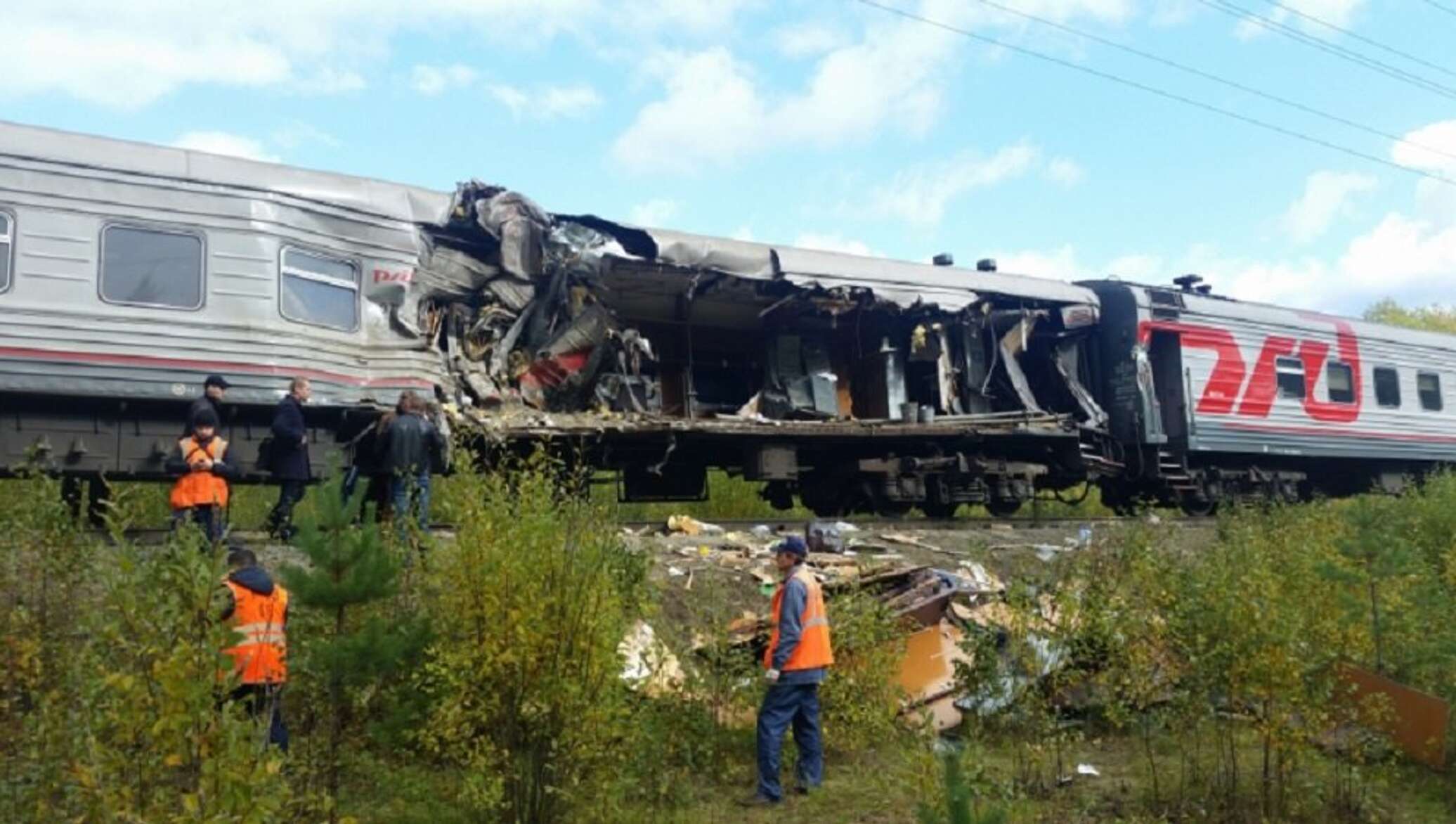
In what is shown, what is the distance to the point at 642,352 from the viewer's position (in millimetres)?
12086

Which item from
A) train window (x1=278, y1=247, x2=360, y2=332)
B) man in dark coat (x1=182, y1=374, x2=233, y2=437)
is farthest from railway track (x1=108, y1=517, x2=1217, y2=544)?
train window (x1=278, y1=247, x2=360, y2=332)

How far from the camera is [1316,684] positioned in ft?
18.3

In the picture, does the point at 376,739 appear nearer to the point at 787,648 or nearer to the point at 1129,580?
the point at 787,648

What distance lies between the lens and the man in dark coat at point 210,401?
781 cm

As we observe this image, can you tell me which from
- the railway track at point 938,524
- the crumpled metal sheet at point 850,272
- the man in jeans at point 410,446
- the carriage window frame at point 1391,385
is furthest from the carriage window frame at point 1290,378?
the man in jeans at point 410,446

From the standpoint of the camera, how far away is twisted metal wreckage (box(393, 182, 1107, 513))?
1096 centimetres

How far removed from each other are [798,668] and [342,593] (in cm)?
227

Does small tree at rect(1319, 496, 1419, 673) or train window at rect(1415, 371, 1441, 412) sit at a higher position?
train window at rect(1415, 371, 1441, 412)

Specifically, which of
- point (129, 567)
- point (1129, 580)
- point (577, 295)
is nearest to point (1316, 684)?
point (1129, 580)

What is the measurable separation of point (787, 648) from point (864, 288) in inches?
303

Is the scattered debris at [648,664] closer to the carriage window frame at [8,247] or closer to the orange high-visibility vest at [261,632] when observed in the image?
the orange high-visibility vest at [261,632]

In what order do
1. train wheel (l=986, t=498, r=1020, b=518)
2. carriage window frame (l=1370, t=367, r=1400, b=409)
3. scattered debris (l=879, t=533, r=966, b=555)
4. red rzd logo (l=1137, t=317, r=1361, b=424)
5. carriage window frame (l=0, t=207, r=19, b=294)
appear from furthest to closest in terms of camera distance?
1. carriage window frame (l=1370, t=367, r=1400, b=409)
2. red rzd logo (l=1137, t=317, r=1361, b=424)
3. train wheel (l=986, t=498, r=1020, b=518)
4. scattered debris (l=879, t=533, r=966, b=555)
5. carriage window frame (l=0, t=207, r=19, b=294)

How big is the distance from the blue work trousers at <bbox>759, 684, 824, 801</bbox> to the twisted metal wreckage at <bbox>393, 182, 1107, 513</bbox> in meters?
5.18

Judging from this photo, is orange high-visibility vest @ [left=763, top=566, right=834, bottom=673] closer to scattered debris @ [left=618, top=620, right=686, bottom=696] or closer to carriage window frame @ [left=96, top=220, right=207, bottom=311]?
scattered debris @ [left=618, top=620, right=686, bottom=696]
